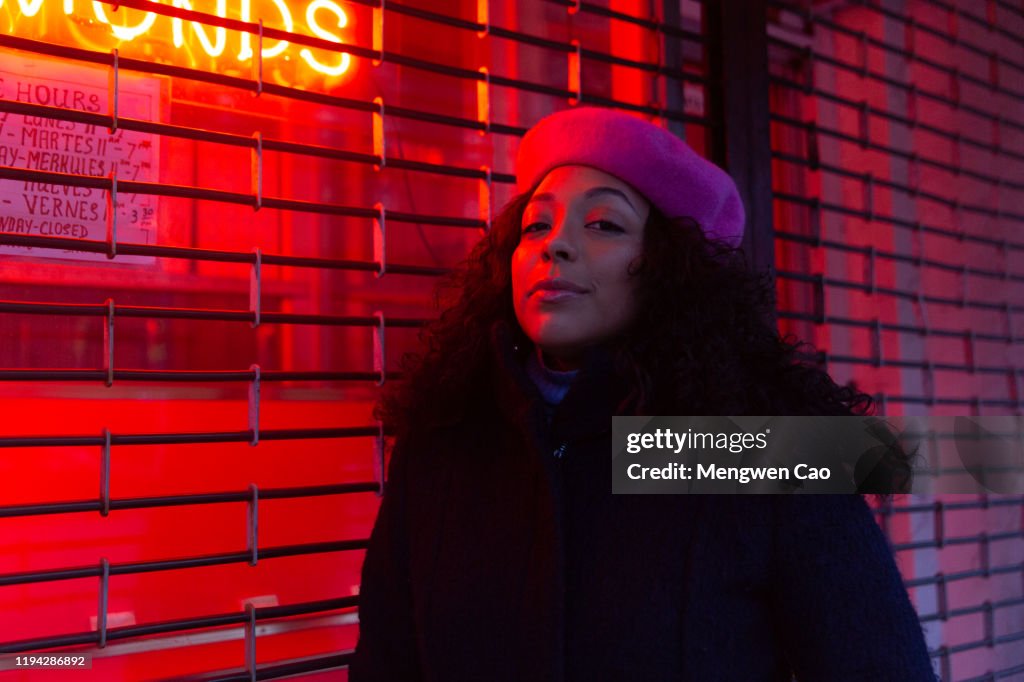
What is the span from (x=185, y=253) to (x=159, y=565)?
550mm

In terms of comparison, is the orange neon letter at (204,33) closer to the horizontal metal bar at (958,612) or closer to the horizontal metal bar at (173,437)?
the horizontal metal bar at (173,437)

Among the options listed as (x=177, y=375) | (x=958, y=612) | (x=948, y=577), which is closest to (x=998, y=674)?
(x=958, y=612)

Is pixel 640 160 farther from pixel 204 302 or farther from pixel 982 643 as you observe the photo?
pixel 982 643

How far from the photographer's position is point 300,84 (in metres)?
1.84

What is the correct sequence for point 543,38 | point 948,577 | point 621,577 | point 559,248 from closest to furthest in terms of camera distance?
point 621,577
point 559,248
point 543,38
point 948,577

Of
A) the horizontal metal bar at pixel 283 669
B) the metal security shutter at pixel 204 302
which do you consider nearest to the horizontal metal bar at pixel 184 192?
the metal security shutter at pixel 204 302

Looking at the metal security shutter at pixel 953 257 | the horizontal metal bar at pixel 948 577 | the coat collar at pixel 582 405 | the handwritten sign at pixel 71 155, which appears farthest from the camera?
the metal security shutter at pixel 953 257

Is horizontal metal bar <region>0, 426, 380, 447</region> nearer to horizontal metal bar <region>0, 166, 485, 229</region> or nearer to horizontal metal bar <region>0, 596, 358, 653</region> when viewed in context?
horizontal metal bar <region>0, 596, 358, 653</region>

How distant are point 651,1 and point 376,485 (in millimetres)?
1522

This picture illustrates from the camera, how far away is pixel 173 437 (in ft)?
4.75

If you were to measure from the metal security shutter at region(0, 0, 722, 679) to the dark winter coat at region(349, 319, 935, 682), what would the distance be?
0.42 m

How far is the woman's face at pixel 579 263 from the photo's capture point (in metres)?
1.31

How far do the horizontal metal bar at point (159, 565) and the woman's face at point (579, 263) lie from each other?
0.61m

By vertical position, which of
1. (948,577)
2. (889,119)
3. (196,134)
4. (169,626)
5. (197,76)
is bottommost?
(948,577)
